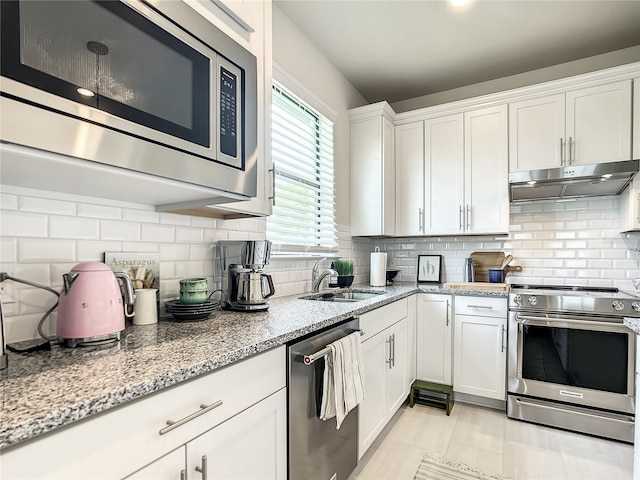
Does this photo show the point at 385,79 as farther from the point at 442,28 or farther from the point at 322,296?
the point at 322,296

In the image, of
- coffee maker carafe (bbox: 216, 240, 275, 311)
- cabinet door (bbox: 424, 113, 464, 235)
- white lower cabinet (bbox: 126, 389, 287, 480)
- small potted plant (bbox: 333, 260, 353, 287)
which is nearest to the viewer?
white lower cabinet (bbox: 126, 389, 287, 480)

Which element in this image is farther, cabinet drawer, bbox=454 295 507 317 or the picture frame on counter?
the picture frame on counter

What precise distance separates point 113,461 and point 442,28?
2931 millimetres

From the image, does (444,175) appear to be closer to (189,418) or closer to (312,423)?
(312,423)

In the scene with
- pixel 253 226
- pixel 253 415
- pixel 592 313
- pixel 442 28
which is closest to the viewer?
pixel 253 415

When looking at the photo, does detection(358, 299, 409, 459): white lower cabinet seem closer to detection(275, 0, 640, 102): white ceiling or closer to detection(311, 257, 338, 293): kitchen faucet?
detection(311, 257, 338, 293): kitchen faucet

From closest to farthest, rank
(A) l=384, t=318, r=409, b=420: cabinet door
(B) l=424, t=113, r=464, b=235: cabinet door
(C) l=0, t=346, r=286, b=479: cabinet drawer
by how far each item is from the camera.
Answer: (C) l=0, t=346, r=286, b=479: cabinet drawer → (A) l=384, t=318, r=409, b=420: cabinet door → (B) l=424, t=113, r=464, b=235: cabinet door

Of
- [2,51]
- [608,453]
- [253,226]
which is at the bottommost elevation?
[608,453]

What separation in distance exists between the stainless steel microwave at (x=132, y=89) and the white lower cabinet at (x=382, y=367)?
1111 millimetres

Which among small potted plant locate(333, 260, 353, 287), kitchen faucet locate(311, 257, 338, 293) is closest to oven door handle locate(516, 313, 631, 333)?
small potted plant locate(333, 260, 353, 287)

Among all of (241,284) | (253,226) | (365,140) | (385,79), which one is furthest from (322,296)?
(385,79)

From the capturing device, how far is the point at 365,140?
3.18m

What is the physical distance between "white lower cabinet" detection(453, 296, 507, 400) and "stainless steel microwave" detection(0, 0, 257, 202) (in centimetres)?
209

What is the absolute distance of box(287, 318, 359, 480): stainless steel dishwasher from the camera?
50.3 inches
